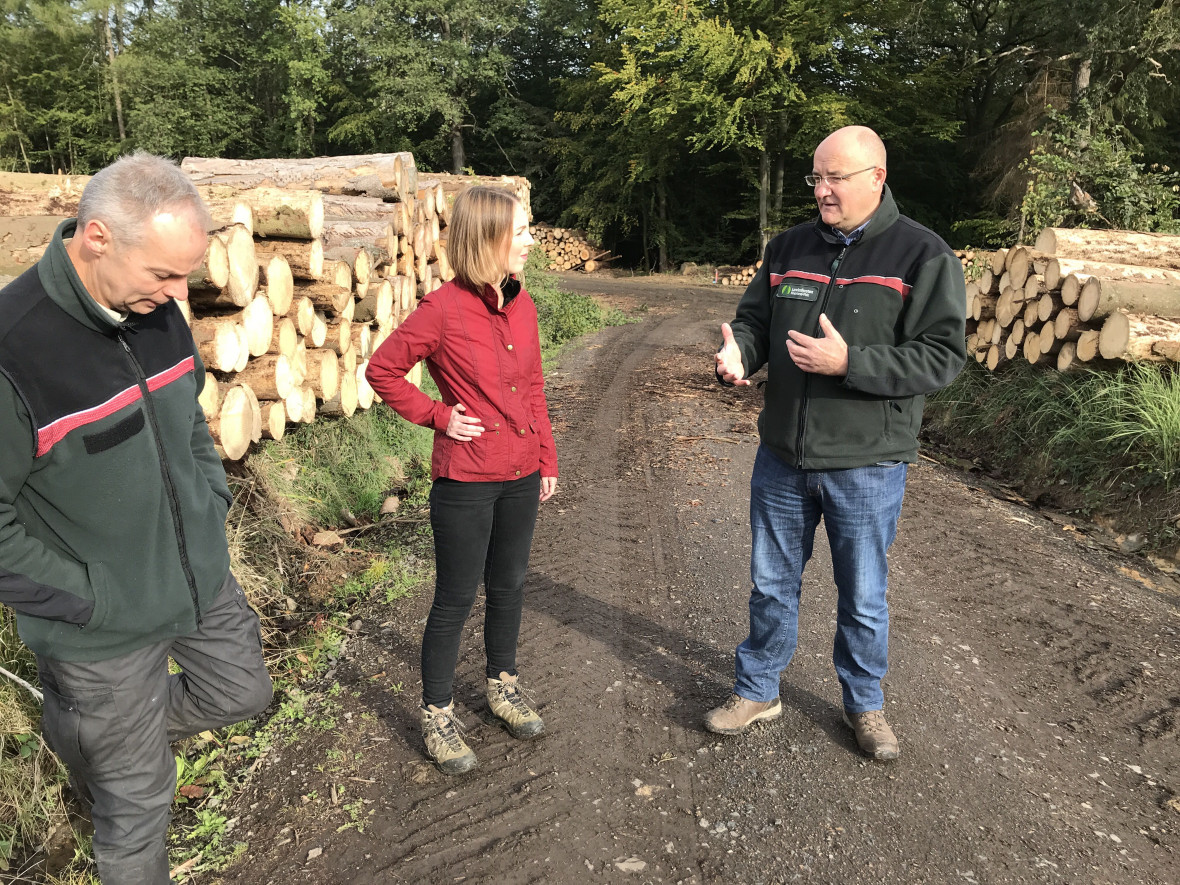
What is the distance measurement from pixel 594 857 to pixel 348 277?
4585 millimetres

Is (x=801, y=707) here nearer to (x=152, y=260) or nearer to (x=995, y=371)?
(x=152, y=260)

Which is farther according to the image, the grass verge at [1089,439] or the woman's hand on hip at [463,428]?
the grass verge at [1089,439]

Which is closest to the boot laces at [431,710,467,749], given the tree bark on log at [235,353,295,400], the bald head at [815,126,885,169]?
the bald head at [815,126,885,169]

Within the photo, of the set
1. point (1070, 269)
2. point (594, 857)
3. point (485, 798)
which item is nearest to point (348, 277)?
point (485, 798)

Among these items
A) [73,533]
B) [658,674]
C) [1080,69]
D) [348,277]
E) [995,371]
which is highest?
[1080,69]

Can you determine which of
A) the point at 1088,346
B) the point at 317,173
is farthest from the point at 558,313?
the point at 1088,346

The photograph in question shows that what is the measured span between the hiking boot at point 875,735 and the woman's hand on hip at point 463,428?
1848mm

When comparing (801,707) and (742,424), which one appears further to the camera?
(742,424)

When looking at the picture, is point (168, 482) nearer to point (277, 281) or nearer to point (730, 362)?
point (730, 362)

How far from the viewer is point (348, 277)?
590 cm

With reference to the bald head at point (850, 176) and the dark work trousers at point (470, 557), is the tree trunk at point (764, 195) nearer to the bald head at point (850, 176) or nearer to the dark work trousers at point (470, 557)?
the bald head at point (850, 176)

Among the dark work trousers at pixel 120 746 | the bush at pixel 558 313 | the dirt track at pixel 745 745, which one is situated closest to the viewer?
the dark work trousers at pixel 120 746

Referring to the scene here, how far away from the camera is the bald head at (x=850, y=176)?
8.85ft

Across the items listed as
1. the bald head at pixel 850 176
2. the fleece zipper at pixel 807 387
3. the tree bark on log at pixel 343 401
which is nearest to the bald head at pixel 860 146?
the bald head at pixel 850 176
